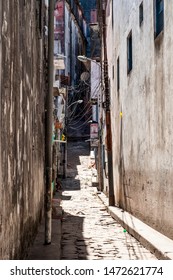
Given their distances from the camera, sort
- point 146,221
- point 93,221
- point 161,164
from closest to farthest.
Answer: point 161,164, point 146,221, point 93,221

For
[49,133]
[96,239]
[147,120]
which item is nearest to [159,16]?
[147,120]

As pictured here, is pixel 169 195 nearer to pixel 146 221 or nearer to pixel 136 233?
pixel 136 233

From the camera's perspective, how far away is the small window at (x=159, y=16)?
29.7 ft

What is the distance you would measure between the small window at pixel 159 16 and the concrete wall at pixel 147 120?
→ 248mm

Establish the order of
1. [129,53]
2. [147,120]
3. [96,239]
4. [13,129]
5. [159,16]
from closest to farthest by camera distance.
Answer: [13,129]
[159,16]
[96,239]
[147,120]
[129,53]

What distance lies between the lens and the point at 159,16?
934cm

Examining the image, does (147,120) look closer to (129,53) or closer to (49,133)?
(49,133)

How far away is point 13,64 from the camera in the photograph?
5062 mm

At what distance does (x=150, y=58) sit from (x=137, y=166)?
3.29 metres

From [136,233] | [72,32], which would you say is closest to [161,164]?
[136,233]

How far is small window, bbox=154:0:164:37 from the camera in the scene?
29.7 ft

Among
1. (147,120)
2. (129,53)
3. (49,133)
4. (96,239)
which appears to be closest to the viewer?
(49,133)

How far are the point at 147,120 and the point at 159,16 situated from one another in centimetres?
236

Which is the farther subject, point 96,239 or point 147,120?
point 147,120
